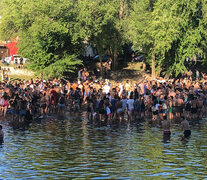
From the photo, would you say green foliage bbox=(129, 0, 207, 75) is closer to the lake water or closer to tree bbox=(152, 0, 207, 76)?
tree bbox=(152, 0, 207, 76)

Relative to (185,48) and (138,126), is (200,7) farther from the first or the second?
(138,126)

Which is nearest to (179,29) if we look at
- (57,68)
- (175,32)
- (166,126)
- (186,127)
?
Answer: (175,32)

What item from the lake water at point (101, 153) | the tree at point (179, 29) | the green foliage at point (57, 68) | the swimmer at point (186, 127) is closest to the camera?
the lake water at point (101, 153)

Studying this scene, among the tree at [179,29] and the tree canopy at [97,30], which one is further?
the tree at [179,29]

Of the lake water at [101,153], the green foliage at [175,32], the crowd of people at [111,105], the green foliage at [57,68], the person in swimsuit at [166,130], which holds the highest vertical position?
the green foliage at [175,32]

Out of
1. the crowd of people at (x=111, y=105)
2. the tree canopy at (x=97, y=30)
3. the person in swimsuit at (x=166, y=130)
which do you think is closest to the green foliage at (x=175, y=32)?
the tree canopy at (x=97, y=30)

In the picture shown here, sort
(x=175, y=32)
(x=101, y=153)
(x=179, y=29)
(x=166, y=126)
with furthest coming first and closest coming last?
(x=179, y=29)
(x=175, y=32)
(x=166, y=126)
(x=101, y=153)

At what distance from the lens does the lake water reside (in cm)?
1928

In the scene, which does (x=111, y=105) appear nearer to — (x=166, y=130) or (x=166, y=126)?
(x=166, y=130)

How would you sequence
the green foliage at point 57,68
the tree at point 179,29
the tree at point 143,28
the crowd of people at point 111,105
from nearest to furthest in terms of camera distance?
the crowd of people at point 111,105 → the green foliage at point 57,68 → the tree at point 179,29 → the tree at point 143,28

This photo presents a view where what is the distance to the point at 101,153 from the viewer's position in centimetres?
2273

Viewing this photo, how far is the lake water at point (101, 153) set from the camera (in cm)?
1928

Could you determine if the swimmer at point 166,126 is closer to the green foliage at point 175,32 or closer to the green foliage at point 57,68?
the green foliage at point 57,68

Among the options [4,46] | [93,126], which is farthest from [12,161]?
[4,46]
